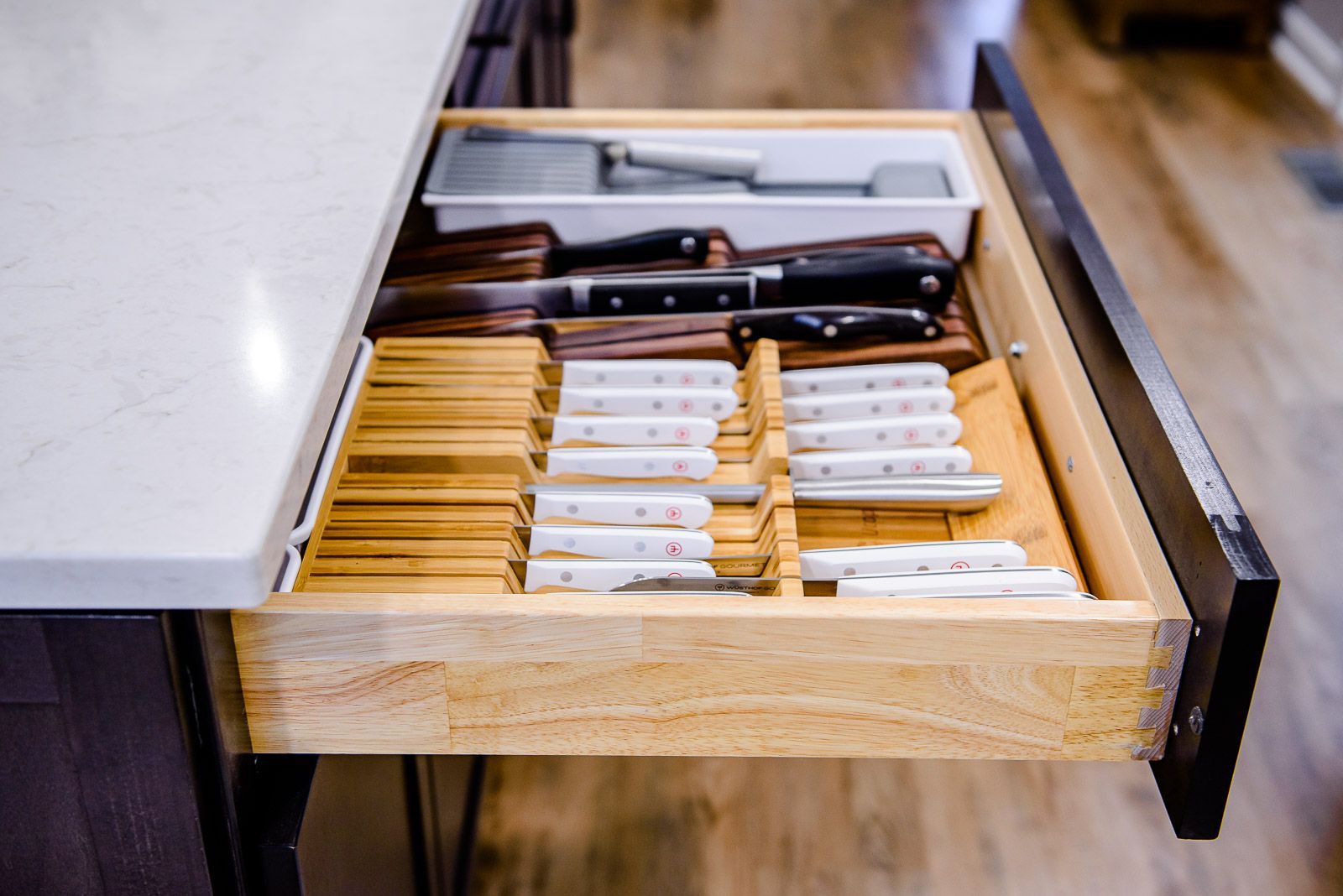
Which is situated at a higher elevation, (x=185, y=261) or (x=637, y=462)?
(x=185, y=261)

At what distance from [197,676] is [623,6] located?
4307mm

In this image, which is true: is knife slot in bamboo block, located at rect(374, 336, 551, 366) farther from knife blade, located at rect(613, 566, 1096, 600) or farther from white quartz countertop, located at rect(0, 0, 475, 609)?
knife blade, located at rect(613, 566, 1096, 600)

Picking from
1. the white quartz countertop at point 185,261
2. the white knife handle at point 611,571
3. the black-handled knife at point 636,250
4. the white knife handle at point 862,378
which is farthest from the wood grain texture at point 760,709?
the black-handled knife at point 636,250

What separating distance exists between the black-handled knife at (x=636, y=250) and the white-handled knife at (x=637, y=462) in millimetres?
355

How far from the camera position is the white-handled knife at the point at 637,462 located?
1.19 metres

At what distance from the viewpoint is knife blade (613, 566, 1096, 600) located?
39.9 inches

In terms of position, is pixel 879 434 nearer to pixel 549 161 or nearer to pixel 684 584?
pixel 684 584

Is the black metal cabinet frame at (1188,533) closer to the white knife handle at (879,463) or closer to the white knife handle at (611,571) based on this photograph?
→ the white knife handle at (879,463)

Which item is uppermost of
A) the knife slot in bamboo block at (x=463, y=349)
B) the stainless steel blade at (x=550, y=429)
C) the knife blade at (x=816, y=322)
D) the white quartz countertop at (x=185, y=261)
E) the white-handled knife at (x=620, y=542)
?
the white quartz countertop at (x=185, y=261)

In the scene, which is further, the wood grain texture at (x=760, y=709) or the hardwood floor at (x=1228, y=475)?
the hardwood floor at (x=1228, y=475)

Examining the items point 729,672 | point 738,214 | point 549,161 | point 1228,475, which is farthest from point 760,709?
point 1228,475

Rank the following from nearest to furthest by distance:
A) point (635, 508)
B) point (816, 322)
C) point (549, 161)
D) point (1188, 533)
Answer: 1. point (1188, 533)
2. point (635, 508)
3. point (816, 322)
4. point (549, 161)

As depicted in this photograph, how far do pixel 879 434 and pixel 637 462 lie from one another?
25 cm

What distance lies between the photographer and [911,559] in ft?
3.54
